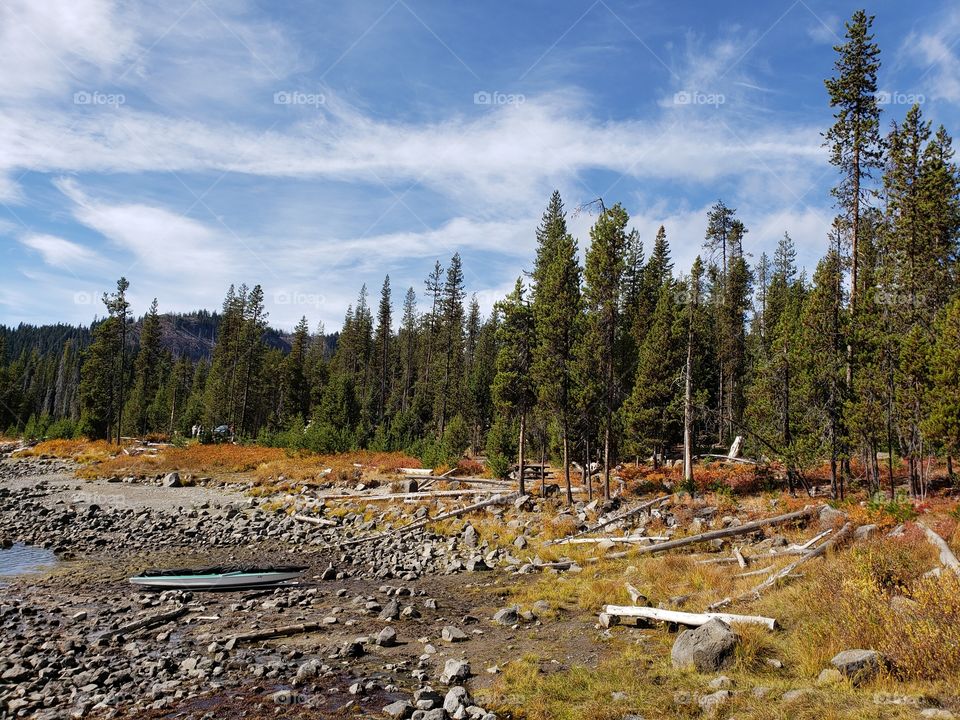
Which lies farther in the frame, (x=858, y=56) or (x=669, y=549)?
(x=858, y=56)

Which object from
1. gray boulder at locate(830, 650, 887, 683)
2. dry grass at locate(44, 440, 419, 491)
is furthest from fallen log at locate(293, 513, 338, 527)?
gray boulder at locate(830, 650, 887, 683)

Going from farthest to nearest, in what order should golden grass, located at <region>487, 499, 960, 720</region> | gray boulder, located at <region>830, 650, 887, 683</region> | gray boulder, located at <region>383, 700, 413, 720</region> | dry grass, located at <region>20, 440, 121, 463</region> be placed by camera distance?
1. dry grass, located at <region>20, 440, 121, 463</region>
2. gray boulder, located at <region>383, 700, 413, 720</region>
3. gray boulder, located at <region>830, 650, 887, 683</region>
4. golden grass, located at <region>487, 499, 960, 720</region>

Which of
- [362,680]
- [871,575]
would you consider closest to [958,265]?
[871,575]

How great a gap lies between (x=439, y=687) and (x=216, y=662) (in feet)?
14.5

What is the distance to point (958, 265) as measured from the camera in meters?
23.5

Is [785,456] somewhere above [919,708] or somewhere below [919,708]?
above

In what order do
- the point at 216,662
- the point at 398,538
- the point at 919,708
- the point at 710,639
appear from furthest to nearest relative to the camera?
the point at 398,538 → the point at 216,662 → the point at 710,639 → the point at 919,708

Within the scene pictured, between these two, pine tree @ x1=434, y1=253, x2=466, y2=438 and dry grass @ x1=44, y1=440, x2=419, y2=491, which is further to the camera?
pine tree @ x1=434, y1=253, x2=466, y2=438

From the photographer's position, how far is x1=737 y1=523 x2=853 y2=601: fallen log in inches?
464

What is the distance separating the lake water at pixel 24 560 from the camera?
1766cm

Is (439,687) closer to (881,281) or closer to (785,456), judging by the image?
(785,456)

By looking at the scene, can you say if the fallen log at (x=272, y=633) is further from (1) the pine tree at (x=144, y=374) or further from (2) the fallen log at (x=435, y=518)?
(1) the pine tree at (x=144, y=374)

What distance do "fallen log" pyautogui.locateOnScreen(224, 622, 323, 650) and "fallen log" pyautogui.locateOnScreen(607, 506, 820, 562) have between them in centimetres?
917

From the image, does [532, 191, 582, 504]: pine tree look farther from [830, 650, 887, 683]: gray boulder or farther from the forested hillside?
[830, 650, 887, 683]: gray boulder
